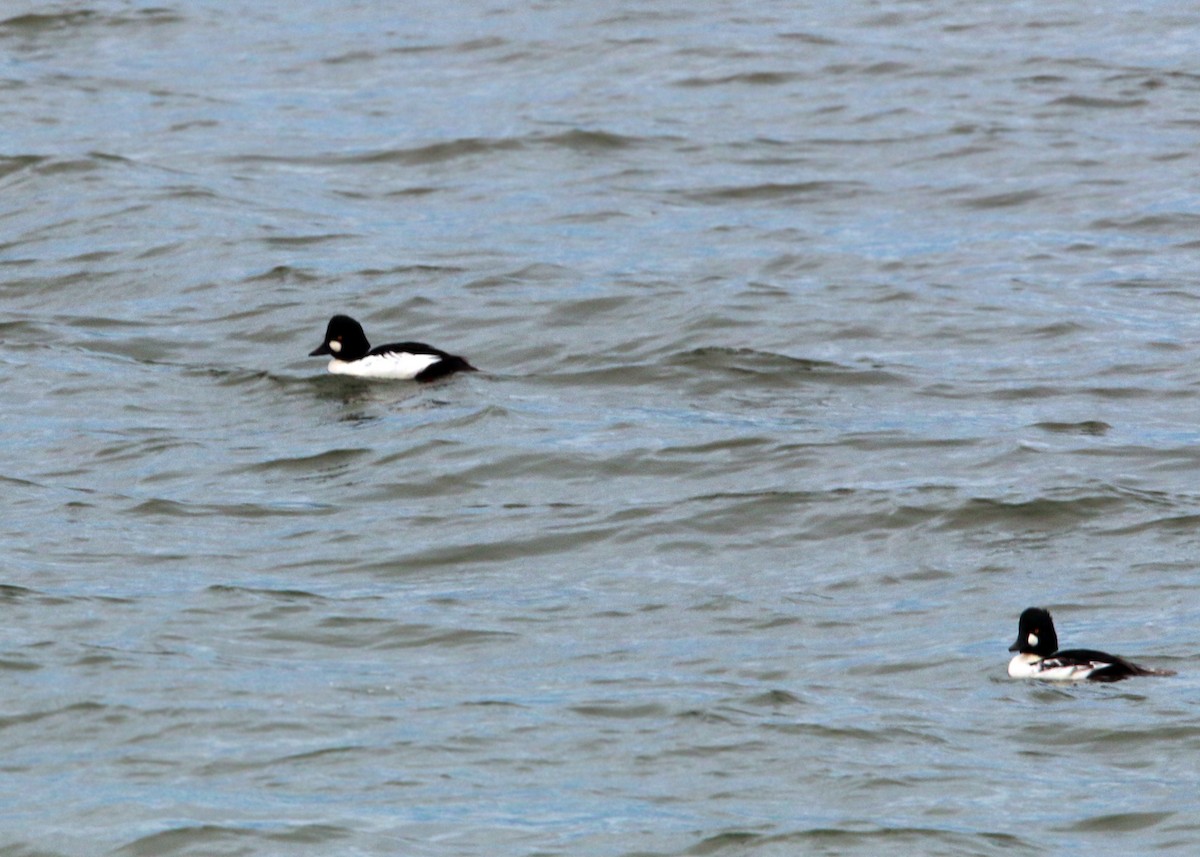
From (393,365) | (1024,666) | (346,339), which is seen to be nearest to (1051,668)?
(1024,666)

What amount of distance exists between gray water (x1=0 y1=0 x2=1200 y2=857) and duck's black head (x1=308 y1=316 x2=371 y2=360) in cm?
36

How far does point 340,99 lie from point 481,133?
7.33ft

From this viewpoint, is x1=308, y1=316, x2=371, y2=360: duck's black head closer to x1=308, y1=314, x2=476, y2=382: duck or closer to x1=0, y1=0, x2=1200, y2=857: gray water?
x1=308, y1=314, x2=476, y2=382: duck

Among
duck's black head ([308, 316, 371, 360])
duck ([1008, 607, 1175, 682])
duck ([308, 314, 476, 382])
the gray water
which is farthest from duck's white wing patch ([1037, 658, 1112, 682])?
duck's black head ([308, 316, 371, 360])

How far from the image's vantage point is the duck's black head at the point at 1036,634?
10211mm

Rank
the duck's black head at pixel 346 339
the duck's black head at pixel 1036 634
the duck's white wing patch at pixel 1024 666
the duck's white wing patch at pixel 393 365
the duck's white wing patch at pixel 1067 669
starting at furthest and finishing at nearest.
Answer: the duck's black head at pixel 346 339, the duck's white wing patch at pixel 393 365, the duck's black head at pixel 1036 634, the duck's white wing patch at pixel 1024 666, the duck's white wing patch at pixel 1067 669

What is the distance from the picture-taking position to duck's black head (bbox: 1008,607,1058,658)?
10.2m

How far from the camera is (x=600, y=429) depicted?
1455 centimetres

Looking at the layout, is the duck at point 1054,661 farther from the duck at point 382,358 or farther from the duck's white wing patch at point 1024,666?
the duck at point 382,358

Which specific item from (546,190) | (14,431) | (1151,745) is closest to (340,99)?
(546,190)

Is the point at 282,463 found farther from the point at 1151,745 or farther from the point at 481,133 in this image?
the point at 481,133

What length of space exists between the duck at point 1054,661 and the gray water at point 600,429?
106mm

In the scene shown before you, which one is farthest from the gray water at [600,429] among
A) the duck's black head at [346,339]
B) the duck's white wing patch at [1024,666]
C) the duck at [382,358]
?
the duck's black head at [346,339]

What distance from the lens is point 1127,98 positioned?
22.9m
